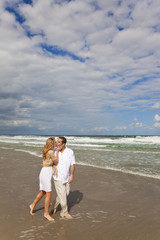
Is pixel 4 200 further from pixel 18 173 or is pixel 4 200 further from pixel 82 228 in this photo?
pixel 18 173

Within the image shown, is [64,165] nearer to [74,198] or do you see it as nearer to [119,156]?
[74,198]

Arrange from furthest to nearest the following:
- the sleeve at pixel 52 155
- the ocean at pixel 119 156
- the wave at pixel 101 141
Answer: the wave at pixel 101 141 → the ocean at pixel 119 156 → the sleeve at pixel 52 155

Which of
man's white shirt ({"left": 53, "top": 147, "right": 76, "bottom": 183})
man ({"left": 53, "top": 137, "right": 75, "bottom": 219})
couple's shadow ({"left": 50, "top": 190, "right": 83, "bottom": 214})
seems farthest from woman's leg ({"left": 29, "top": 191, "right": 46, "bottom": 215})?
couple's shadow ({"left": 50, "top": 190, "right": 83, "bottom": 214})

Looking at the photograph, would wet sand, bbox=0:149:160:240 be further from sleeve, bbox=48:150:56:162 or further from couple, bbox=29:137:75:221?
sleeve, bbox=48:150:56:162

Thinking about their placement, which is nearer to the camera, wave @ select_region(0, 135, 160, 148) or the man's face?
the man's face

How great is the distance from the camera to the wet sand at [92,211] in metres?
4.22

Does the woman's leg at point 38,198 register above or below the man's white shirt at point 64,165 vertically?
below

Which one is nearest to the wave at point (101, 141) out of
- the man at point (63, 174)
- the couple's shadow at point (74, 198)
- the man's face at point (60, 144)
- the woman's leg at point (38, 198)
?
the couple's shadow at point (74, 198)

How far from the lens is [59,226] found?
455cm

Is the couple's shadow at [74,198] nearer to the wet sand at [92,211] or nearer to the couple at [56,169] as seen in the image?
the wet sand at [92,211]

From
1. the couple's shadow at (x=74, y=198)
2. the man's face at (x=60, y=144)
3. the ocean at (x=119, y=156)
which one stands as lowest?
the couple's shadow at (x=74, y=198)

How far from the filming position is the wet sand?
4219 mm

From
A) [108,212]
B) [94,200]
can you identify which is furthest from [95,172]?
[108,212]

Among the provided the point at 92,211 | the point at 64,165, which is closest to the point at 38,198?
the point at 64,165
